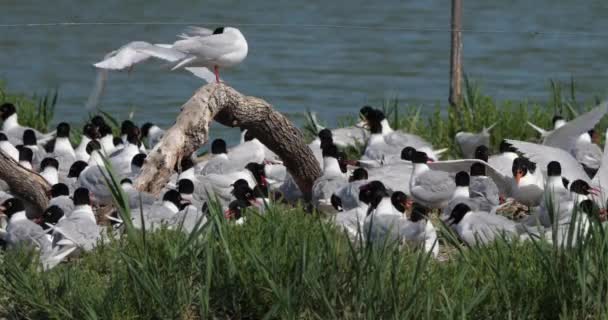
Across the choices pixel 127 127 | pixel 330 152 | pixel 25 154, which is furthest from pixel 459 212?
pixel 127 127

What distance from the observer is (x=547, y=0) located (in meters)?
20.1

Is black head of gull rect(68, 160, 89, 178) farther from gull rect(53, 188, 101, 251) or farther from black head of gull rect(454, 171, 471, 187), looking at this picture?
black head of gull rect(454, 171, 471, 187)

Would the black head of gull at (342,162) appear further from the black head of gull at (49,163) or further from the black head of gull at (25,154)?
the black head of gull at (25,154)

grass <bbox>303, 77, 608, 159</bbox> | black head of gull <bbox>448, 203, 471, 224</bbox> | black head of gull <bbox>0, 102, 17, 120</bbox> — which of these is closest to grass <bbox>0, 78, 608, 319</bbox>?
black head of gull <bbox>448, 203, 471, 224</bbox>

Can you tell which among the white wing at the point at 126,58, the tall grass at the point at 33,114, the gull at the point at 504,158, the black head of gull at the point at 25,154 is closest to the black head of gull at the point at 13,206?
the white wing at the point at 126,58

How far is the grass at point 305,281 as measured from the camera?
4754mm

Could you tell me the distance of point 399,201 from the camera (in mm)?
7324

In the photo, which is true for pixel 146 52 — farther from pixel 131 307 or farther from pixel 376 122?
pixel 131 307

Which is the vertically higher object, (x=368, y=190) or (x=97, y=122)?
(x=368, y=190)

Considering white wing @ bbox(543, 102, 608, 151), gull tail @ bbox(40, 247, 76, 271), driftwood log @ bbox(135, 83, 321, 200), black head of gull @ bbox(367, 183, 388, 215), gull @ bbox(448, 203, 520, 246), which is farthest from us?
white wing @ bbox(543, 102, 608, 151)

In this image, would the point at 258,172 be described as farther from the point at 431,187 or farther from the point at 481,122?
the point at 481,122

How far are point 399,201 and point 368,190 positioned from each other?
0.22 m

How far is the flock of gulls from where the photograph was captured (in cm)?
652

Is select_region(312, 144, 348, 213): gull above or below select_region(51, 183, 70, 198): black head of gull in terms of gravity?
above
